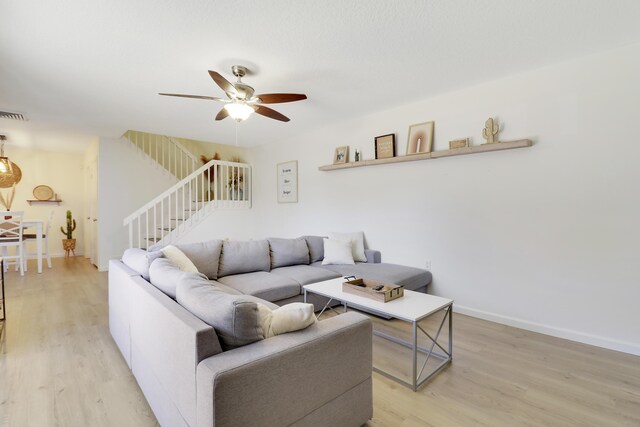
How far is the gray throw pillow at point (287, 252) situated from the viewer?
12.0ft

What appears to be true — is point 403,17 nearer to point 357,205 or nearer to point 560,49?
point 560,49

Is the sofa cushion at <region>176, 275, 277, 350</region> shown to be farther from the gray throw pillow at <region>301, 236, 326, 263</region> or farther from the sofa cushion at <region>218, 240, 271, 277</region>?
the gray throw pillow at <region>301, 236, 326, 263</region>

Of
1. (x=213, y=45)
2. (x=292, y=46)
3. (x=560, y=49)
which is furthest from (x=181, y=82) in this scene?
(x=560, y=49)

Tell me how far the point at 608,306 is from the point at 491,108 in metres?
2.02

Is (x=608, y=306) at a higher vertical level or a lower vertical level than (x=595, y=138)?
lower

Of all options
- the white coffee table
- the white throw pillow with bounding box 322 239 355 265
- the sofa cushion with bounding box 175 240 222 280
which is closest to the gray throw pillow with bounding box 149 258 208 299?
the sofa cushion with bounding box 175 240 222 280

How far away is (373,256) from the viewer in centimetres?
393

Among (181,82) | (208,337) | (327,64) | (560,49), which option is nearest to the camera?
(208,337)

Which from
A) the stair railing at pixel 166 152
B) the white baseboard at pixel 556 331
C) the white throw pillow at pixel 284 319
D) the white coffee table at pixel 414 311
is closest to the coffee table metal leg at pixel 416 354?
the white coffee table at pixel 414 311

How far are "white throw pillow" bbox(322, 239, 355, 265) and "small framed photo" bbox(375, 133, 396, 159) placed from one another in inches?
47.7

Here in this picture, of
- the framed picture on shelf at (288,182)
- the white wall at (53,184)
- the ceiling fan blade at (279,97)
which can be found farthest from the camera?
the white wall at (53,184)

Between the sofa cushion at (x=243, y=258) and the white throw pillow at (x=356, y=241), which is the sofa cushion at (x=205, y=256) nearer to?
the sofa cushion at (x=243, y=258)

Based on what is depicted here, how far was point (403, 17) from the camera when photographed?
2049mm

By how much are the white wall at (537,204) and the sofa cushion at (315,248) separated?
2.45ft
